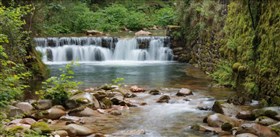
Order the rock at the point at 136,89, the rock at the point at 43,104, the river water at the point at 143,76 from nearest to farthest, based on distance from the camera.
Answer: the river water at the point at 143,76
the rock at the point at 43,104
the rock at the point at 136,89

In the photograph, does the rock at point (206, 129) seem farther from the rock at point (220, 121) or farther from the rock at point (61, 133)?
the rock at point (61, 133)

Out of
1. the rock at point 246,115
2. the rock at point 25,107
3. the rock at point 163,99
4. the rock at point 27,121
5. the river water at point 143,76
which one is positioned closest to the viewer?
the rock at point 27,121

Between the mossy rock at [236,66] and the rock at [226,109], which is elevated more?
the mossy rock at [236,66]

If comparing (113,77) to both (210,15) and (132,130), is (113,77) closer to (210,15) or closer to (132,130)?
(210,15)

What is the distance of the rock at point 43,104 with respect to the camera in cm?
814

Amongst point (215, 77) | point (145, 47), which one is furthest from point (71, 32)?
point (215, 77)

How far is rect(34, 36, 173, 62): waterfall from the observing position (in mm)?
19188

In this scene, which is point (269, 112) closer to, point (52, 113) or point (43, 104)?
point (52, 113)

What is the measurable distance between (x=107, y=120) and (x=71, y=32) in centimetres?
1888

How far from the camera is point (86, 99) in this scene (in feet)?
28.5

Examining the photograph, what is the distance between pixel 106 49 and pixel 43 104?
11.7 metres

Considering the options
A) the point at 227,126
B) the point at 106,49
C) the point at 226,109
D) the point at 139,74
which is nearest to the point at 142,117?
the point at 226,109

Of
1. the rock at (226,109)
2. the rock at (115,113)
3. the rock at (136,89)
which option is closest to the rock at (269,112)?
the rock at (226,109)

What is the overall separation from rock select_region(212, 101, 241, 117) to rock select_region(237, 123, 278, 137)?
4.34 ft
